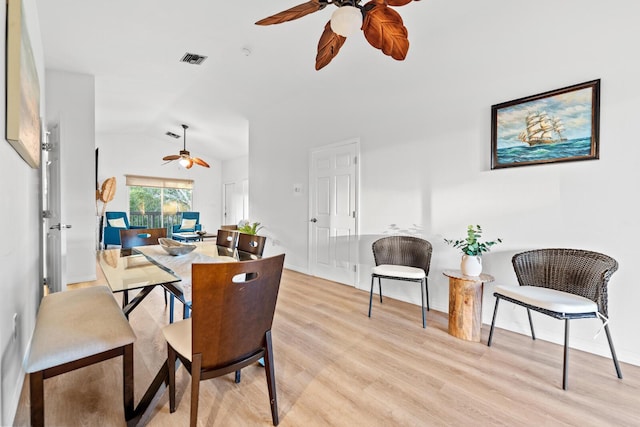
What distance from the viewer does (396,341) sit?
2344mm

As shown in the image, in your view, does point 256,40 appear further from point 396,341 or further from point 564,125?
point 396,341

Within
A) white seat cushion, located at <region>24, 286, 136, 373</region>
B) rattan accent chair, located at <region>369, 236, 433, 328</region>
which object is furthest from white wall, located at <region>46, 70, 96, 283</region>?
rattan accent chair, located at <region>369, 236, 433, 328</region>

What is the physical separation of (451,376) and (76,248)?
466cm

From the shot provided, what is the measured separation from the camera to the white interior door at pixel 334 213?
12.8 feet

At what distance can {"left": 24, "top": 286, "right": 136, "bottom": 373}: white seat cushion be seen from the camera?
119 cm

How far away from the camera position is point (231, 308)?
1.21 m

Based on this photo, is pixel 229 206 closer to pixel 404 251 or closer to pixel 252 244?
pixel 252 244

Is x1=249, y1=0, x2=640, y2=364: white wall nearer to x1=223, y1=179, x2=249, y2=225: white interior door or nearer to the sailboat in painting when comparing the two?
the sailboat in painting

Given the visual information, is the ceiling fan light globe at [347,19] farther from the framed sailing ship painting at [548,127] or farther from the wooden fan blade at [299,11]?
the framed sailing ship painting at [548,127]

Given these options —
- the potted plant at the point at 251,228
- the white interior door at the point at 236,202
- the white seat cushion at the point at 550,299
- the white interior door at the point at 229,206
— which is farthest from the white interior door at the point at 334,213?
the white interior door at the point at 229,206

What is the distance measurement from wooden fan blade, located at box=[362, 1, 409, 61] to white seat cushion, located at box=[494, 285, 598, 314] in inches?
71.3

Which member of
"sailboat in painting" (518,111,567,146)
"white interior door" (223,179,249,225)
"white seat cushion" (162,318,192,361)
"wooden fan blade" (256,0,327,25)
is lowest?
"white seat cushion" (162,318,192,361)

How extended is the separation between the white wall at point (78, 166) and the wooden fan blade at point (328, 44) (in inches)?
149

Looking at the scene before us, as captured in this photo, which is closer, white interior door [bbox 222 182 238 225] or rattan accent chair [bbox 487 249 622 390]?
rattan accent chair [bbox 487 249 622 390]
